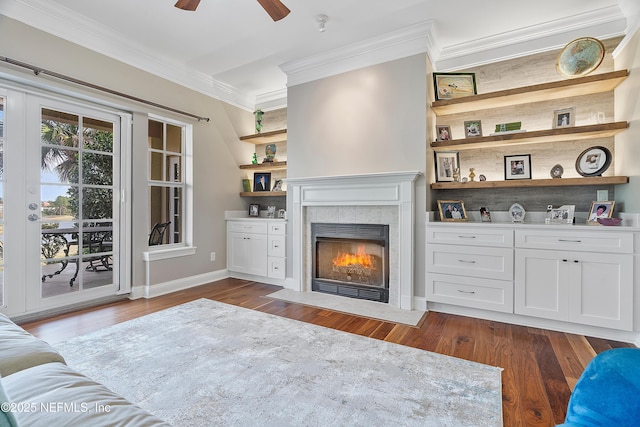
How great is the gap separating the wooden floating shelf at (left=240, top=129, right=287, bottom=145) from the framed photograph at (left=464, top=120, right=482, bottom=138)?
94.8 inches

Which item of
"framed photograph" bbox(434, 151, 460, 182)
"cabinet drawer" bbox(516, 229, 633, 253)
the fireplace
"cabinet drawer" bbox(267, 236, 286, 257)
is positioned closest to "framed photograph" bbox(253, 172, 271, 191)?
"cabinet drawer" bbox(267, 236, 286, 257)

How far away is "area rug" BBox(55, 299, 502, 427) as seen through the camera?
1.57 m

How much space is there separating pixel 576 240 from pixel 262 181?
12.8 feet

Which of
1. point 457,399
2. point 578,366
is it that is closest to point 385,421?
point 457,399

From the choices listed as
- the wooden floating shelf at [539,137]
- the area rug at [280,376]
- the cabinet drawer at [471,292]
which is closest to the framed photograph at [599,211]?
the wooden floating shelf at [539,137]

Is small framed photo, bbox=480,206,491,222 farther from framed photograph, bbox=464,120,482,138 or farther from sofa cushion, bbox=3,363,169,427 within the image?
sofa cushion, bbox=3,363,169,427

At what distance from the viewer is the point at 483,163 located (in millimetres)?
3475

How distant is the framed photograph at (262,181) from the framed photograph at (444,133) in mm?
2575

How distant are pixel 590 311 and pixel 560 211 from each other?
92cm

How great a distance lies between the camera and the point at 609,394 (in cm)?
80

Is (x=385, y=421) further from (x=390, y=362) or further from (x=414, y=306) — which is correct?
(x=414, y=306)

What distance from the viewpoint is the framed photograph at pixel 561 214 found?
9.33 feet

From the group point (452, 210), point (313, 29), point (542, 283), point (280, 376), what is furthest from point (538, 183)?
point (280, 376)

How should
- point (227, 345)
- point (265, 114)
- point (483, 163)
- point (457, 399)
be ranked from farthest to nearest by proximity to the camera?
1. point (265, 114)
2. point (483, 163)
3. point (227, 345)
4. point (457, 399)
